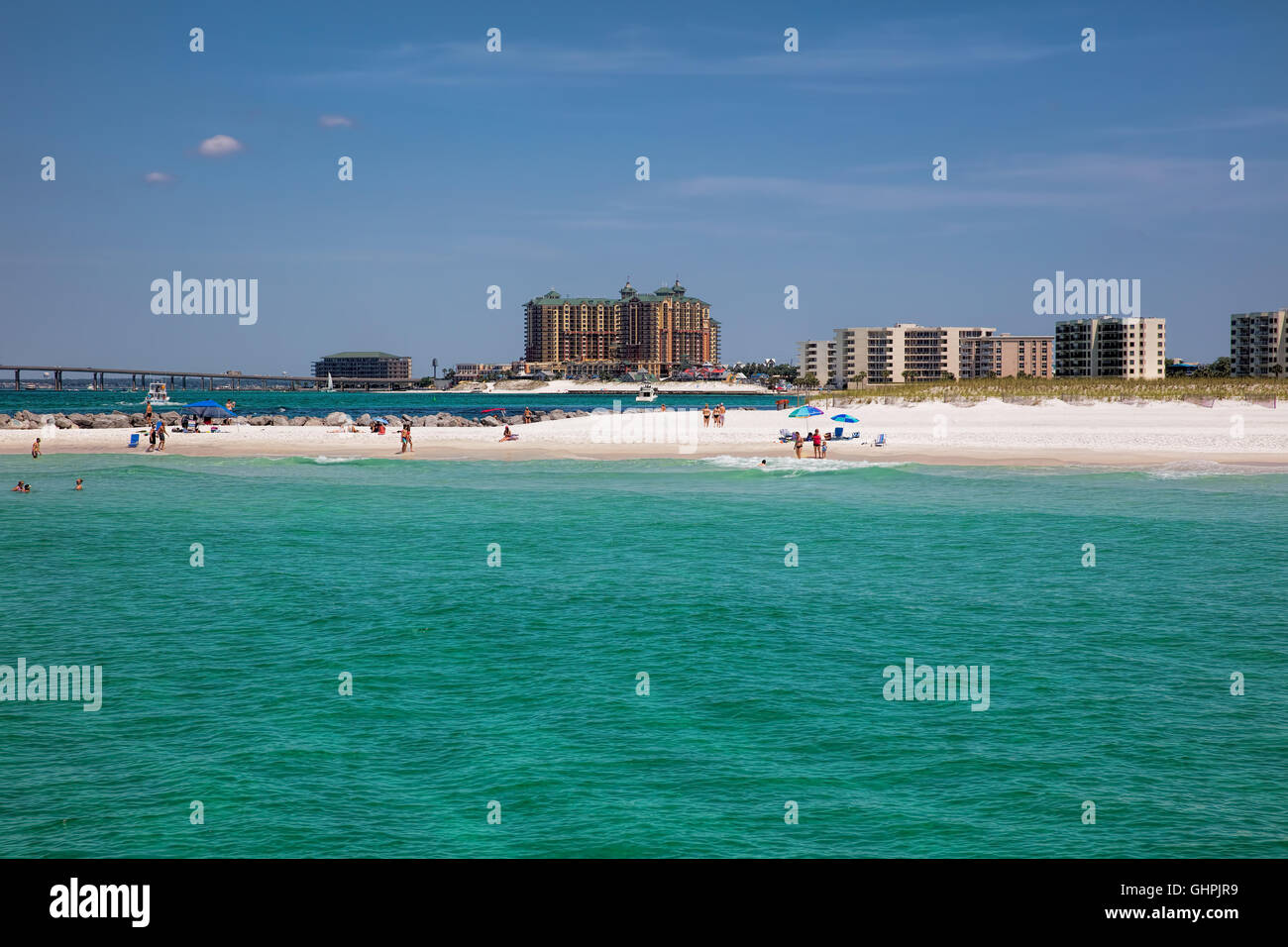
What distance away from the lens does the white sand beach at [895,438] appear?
182ft

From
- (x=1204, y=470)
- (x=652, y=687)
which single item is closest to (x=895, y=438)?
(x=1204, y=470)

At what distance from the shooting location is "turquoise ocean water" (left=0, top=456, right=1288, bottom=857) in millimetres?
12000

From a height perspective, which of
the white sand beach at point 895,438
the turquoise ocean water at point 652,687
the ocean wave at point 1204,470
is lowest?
the turquoise ocean water at point 652,687

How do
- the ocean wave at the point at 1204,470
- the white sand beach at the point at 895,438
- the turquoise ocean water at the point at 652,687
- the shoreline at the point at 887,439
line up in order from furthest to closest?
1. the white sand beach at the point at 895,438
2. the shoreline at the point at 887,439
3. the ocean wave at the point at 1204,470
4. the turquoise ocean water at the point at 652,687

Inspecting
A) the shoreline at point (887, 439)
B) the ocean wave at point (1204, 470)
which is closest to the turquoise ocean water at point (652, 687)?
the ocean wave at point (1204, 470)

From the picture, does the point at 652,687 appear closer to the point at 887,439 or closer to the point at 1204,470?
the point at 1204,470

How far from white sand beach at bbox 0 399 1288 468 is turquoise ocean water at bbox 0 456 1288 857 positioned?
807 inches

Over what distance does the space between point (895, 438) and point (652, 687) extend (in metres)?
50.5

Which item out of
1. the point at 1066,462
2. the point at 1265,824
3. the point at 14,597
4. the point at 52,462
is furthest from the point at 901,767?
the point at 52,462

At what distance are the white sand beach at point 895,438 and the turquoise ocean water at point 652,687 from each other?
67.2ft

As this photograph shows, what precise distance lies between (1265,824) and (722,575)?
52.6ft

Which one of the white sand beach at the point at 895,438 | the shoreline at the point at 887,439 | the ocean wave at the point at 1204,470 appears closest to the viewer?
the ocean wave at the point at 1204,470

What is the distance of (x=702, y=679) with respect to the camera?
695 inches

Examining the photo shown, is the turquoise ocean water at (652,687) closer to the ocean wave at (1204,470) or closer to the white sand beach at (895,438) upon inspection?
the ocean wave at (1204,470)
